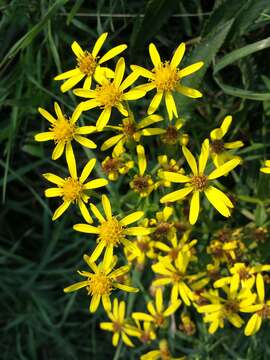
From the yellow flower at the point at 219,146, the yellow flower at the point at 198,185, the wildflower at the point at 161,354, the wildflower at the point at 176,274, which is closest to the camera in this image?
the yellow flower at the point at 198,185

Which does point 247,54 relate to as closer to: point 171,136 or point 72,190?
point 171,136

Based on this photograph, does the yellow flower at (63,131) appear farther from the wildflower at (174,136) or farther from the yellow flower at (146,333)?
the yellow flower at (146,333)

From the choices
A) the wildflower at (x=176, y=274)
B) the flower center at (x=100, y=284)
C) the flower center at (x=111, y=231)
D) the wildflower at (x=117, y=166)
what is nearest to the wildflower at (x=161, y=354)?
the wildflower at (x=176, y=274)

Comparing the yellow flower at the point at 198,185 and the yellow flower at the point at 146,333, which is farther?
the yellow flower at the point at 146,333

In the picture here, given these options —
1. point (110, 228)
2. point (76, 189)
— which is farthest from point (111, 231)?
point (76, 189)

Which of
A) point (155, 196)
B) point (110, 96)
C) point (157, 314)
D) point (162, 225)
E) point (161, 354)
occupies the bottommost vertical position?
point (161, 354)

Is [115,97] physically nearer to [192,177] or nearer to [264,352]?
[192,177]
